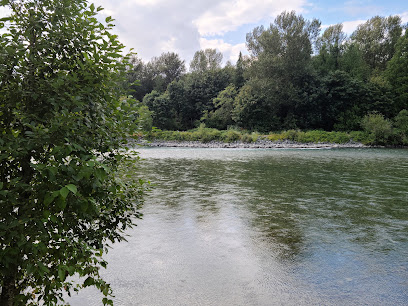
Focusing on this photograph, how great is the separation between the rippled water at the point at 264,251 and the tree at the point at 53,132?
197 cm

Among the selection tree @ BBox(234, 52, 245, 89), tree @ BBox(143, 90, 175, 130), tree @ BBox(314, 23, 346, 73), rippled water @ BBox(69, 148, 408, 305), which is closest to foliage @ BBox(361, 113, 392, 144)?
tree @ BBox(314, 23, 346, 73)

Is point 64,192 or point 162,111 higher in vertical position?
point 162,111

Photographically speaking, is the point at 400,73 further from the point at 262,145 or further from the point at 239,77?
the point at 262,145

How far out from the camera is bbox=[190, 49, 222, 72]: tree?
2592 inches

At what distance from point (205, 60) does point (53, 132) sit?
67530 mm

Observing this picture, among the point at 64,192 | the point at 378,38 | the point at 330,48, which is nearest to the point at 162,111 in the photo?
the point at 330,48

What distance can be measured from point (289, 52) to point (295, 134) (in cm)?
1412

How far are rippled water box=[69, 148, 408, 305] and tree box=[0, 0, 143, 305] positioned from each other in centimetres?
197

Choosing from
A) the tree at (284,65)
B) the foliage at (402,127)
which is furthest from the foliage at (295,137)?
the tree at (284,65)

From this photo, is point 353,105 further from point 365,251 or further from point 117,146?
point 117,146

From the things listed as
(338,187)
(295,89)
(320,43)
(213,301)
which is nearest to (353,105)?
(295,89)

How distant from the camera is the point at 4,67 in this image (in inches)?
80.0

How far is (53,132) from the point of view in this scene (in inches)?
78.5

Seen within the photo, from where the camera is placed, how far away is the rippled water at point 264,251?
12.6ft
